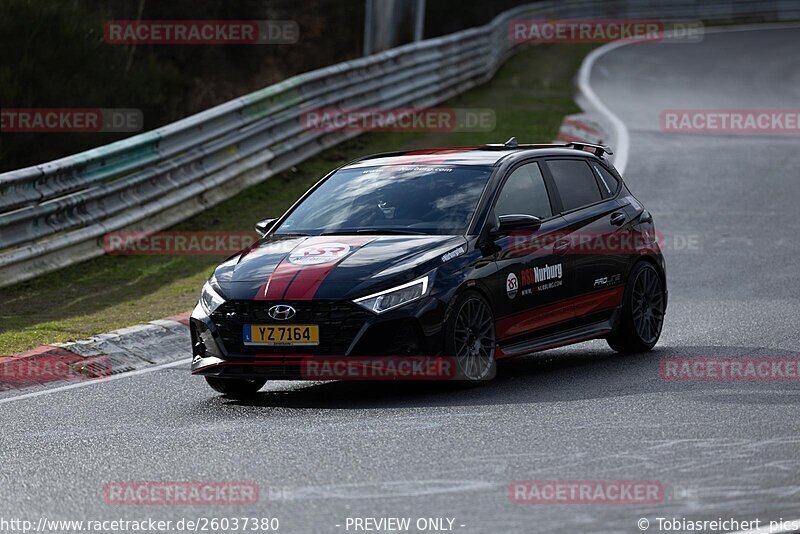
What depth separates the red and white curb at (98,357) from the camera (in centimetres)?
976

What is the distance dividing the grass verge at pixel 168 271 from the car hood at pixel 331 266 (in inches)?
88.5

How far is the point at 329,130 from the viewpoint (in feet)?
66.9

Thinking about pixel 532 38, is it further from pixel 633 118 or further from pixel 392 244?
pixel 392 244

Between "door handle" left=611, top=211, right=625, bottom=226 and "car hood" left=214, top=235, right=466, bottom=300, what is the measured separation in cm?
191

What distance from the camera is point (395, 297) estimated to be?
8531 millimetres

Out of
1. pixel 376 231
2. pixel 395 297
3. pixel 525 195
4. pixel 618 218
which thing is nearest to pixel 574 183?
pixel 618 218

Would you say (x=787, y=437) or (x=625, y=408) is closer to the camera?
(x=787, y=437)

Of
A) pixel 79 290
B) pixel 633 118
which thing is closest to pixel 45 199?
pixel 79 290

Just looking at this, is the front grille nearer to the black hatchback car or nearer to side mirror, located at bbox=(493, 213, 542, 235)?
the black hatchback car

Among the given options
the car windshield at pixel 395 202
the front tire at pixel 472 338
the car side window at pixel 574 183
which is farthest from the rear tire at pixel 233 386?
the car side window at pixel 574 183

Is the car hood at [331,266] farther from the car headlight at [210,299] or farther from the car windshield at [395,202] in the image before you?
the car windshield at [395,202]

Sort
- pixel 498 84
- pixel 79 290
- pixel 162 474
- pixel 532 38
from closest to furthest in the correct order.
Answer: pixel 162 474
pixel 79 290
pixel 498 84
pixel 532 38

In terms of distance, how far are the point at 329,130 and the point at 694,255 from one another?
7067 millimetres

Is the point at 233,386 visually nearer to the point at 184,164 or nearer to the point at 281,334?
the point at 281,334
